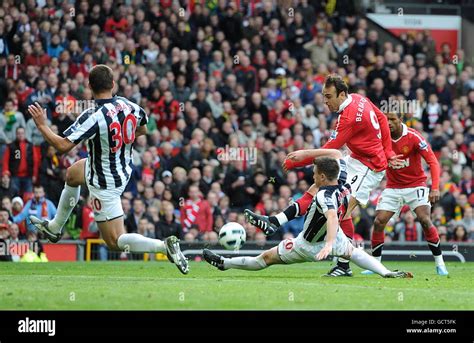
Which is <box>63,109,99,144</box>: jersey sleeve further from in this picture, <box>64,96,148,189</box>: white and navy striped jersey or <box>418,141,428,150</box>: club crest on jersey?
<box>418,141,428,150</box>: club crest on jersey

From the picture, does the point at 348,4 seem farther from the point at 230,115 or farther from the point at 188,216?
the point at 188,216

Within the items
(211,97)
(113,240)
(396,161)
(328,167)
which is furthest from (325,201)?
(211,97)

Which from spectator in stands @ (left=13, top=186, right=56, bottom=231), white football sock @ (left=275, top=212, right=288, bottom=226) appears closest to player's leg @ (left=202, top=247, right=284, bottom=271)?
white football sock @ (left=275, top=212, right=288, bottom=226)

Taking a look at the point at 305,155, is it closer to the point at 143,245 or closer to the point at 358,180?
the point at 358,180

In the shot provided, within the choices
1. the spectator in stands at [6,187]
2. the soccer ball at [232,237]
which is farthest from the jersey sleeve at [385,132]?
the spectator in stands at [6,187]

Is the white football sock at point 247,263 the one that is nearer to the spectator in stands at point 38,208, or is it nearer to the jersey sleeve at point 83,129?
the jersey sleeve at point 83,129

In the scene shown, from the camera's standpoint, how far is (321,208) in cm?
1182

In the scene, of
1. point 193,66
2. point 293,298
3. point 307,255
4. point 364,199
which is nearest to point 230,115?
point 193,66

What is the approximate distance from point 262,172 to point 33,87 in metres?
4.76

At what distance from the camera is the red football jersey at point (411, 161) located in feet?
50.0

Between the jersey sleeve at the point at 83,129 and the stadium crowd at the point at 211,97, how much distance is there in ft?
25.4

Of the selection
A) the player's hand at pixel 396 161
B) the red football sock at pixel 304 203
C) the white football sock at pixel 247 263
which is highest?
the player's hand at pixel 396 161

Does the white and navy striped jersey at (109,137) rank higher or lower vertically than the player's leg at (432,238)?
higher

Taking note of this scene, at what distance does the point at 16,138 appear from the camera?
2062cm
